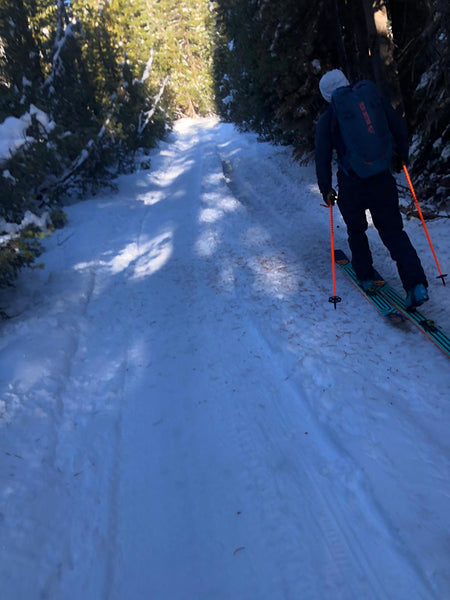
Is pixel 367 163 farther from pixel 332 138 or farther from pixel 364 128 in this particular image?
pixel 332 138

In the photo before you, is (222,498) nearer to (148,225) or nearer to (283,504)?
(283,504)

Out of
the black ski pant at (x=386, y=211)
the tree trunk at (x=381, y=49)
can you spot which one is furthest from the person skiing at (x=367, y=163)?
the tree trunk at (x=381, y=49)

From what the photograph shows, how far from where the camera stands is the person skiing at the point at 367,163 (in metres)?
3.82

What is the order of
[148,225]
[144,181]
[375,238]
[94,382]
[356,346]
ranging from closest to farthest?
[356,346], [94,382], [375,238], [148,225], [144,181]

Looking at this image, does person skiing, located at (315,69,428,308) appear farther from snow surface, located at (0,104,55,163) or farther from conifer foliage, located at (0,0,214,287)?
snow surface, located at (0,104,55,163)

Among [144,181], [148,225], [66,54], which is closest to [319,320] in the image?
[148,225]

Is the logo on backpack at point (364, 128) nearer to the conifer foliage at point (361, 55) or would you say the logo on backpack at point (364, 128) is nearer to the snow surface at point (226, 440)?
the snow surface at point (226, 440)

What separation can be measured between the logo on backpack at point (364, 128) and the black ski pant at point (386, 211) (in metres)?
0.23

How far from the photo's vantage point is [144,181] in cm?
1405

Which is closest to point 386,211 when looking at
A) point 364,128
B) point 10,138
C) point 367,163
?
point 367,163

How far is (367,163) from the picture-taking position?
3.88m

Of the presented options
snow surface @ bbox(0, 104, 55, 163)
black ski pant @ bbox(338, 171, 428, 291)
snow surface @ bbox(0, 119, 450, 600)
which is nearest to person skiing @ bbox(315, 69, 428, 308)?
black ski pant @ bbox(338, 171, 428, 291)

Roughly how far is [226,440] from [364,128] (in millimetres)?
3391

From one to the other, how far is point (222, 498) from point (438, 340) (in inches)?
97.6
